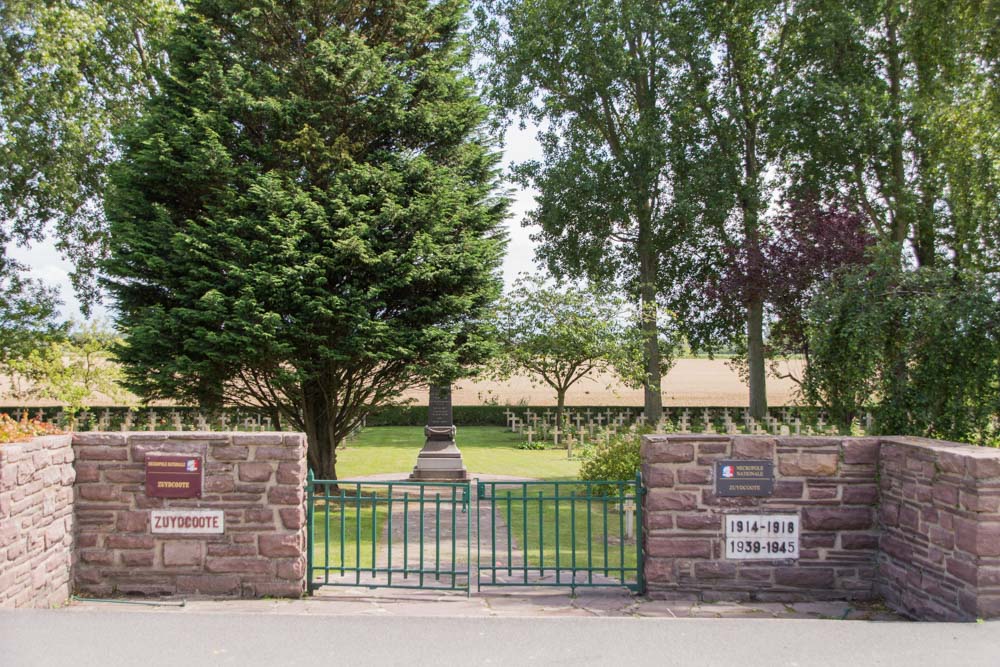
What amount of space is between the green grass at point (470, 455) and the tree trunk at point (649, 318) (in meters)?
3.94

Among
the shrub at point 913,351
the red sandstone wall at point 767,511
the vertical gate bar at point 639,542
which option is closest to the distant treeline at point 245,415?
the shrub at point 913,351

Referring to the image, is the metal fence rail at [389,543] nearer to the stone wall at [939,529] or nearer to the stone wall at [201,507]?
the stone wall at [201,507]

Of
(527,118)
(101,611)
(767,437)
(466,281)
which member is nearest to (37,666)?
(101,611)

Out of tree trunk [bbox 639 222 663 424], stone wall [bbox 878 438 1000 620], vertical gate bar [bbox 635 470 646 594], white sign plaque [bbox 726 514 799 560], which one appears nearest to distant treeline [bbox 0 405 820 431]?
tree trunk [bbox 639 222 663 424]

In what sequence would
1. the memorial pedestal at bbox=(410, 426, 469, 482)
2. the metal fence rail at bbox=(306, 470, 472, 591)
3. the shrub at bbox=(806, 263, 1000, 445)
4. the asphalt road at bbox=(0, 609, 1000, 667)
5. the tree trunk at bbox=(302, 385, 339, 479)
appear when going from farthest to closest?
the memorial pedestal at bbox=(410, 426, 469, 482)
the tree trunk at bbox=(302, 385, 339, 479)
the shrub at bbox=(806, 263, 1000, 445)
the metal fence rail at bbox=(306, 470, 472, 591)
the asphalt road at bbox=(0, 609, 1000, 667)

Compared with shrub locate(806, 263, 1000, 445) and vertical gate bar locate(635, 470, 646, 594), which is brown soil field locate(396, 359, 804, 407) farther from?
vertical gate bar locate(635, 470, 646, 594)

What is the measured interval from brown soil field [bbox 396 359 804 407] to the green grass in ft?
5.55

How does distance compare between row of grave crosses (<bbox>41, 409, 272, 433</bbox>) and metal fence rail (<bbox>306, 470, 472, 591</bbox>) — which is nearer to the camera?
metal fence rail (<bbox>306, 470, 472, 591</bbox>)

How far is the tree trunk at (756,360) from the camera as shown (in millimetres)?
24075

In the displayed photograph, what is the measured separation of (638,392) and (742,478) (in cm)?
3336

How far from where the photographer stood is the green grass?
55.2ft

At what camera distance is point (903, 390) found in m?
8.95

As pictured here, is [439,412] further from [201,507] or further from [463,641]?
[463,641]

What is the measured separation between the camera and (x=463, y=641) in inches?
201
